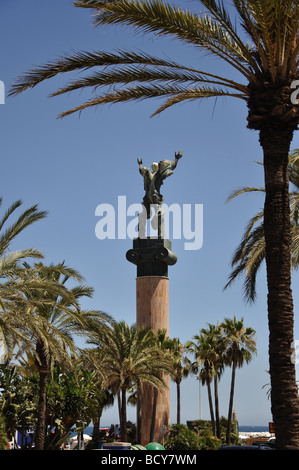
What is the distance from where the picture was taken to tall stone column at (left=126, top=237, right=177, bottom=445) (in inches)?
1731

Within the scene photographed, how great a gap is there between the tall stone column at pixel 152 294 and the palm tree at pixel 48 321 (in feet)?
60.8

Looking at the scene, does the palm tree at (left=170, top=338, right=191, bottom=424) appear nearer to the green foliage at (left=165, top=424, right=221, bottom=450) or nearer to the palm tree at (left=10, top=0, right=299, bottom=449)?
the green foliage at (left=165, top=424, right=221, bottom=450)

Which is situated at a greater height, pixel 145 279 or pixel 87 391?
pixel 145 279

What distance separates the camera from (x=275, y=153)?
1232 cm

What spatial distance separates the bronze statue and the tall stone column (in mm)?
2859

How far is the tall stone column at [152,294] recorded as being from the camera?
44.0m

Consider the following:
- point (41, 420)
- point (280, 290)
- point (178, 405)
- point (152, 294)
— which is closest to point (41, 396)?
point (41, 420)

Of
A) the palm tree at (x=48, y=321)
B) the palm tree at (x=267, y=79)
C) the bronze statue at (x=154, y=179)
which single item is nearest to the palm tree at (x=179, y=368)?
the bronze statue at (x=154, y=179)

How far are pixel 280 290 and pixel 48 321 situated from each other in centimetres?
1504

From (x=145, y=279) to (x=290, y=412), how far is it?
3584 centimetres

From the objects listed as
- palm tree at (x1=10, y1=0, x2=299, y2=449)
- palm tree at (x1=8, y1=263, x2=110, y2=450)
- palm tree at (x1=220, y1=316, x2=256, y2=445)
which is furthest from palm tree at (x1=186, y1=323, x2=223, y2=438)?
palm tree at (x1=10, y1=0, x2=299, y2=449)
